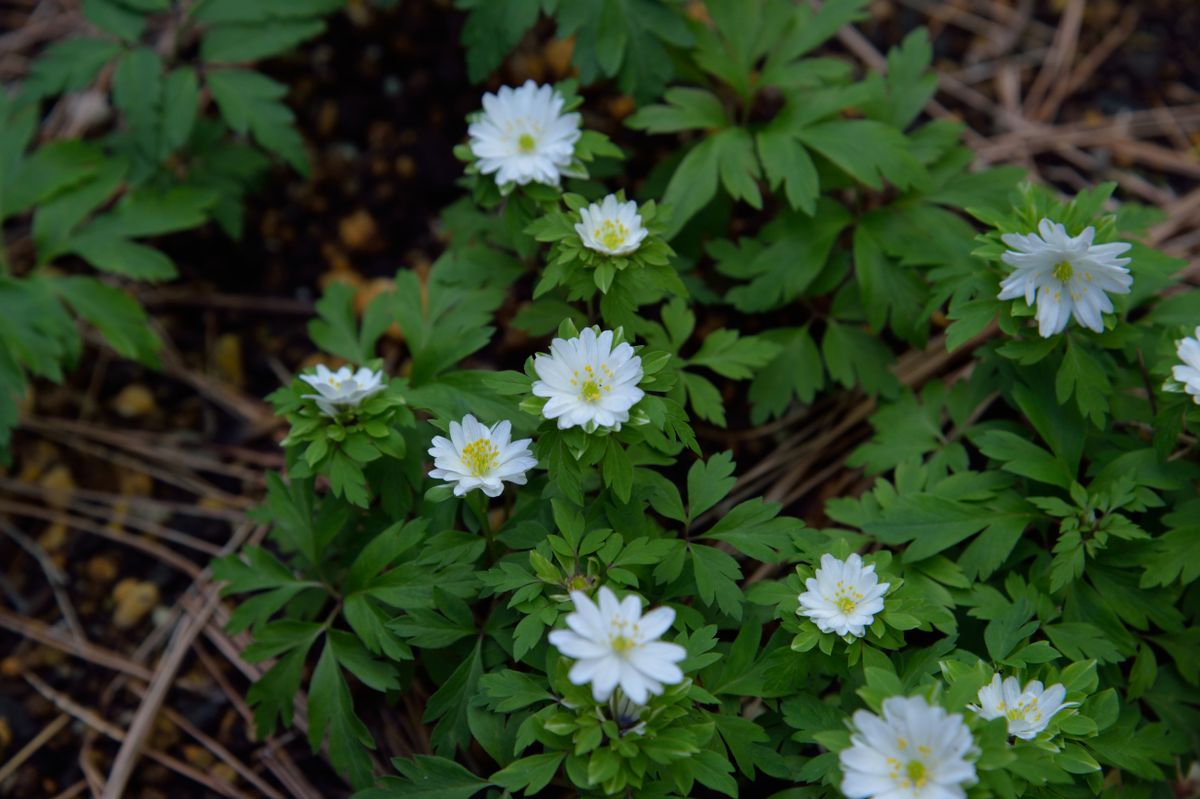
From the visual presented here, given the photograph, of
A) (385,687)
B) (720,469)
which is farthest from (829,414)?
(385,687)

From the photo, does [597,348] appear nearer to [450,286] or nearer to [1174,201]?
[450,286]

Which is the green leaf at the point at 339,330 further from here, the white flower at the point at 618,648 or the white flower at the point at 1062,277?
the white flower at the point at 1062,277

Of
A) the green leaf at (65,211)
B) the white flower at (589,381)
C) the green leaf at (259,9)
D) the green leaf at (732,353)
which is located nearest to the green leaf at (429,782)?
the white flower at (589,381)

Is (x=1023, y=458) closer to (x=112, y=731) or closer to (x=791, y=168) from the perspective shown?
(x=791, y=168)

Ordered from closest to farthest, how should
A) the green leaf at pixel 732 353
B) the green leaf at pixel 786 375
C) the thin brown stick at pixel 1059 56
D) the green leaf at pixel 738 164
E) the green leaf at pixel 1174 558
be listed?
the green leaf at pixel 1174 558 < the green leaf at pixel 732 353 < the green leaf at pixel 738 164 < the green leaf at pixel 786 375 < the thin brown stick at pixel 1059 56

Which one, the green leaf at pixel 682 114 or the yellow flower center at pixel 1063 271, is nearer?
the yellow flower center at pixel 1063 271

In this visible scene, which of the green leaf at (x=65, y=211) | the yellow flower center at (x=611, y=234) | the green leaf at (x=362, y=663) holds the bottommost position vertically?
the green leaf at (x=362, y=663)
